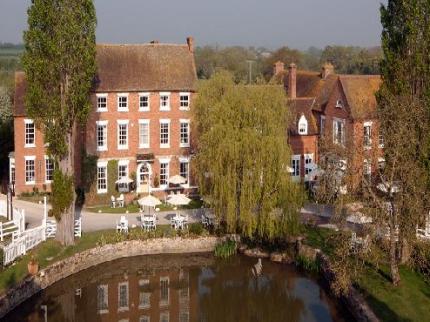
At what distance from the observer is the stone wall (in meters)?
25.8

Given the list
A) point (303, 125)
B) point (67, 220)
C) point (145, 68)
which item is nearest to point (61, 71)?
point (67, 220)

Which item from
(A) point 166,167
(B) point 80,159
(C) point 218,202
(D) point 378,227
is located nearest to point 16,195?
(B) point 80,159

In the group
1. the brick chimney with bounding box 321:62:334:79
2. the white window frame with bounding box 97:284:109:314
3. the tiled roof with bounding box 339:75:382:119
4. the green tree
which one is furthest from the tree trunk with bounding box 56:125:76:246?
the brick chimney with bounding box 321:62:334:79

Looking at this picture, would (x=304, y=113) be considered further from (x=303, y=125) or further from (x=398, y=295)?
(x=398, y=295)

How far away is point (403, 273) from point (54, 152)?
17.8 m

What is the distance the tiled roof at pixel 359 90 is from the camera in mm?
42094

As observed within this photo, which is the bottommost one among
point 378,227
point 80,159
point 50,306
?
point 50,306

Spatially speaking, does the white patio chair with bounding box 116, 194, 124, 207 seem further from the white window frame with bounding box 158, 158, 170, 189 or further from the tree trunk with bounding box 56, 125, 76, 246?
the tree trunk with bounding box 56, 125, 76, 246

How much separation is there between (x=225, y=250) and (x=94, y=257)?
6871 mm

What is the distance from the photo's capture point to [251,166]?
1249 inches

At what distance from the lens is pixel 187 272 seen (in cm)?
3134

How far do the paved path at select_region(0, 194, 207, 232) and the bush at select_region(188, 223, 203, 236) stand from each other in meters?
1.57

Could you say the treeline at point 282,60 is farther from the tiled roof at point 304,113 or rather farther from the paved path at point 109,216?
the paved path at point 109,216

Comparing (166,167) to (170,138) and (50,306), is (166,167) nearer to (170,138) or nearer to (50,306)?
(170,138)
